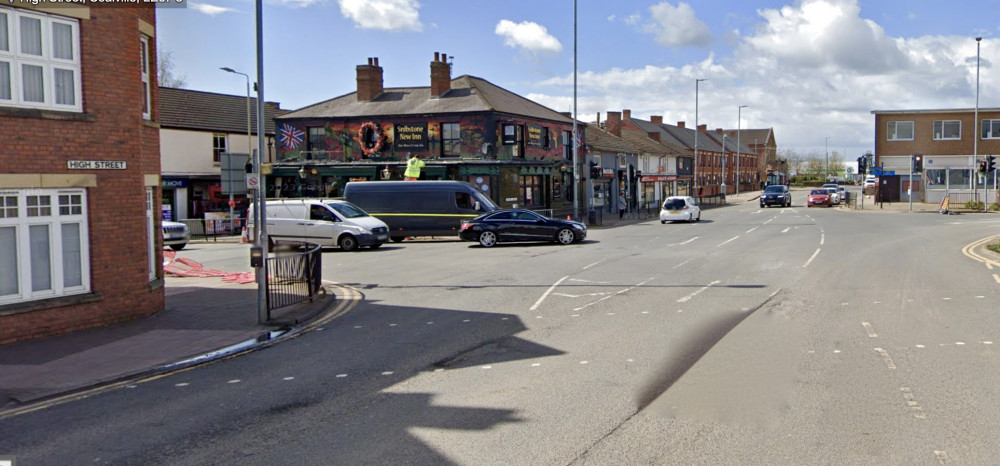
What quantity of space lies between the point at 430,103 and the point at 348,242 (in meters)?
17.3

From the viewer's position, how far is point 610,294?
47.9ft

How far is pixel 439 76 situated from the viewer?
43062 mm

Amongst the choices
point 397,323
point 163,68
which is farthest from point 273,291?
point 163,68

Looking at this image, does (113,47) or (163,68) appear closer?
(113,47)

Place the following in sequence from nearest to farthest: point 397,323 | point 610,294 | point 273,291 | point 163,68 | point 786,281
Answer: point 397,323 → point 273,291 → point 610,294 → point 786,281 → point 163,68

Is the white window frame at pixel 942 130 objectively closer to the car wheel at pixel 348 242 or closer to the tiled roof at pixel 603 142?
the tiled roof at pixel 603 142

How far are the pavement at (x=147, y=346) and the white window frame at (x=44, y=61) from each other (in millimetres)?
3454

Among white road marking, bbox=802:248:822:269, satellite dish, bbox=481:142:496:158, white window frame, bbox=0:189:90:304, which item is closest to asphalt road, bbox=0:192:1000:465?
white road marking, bbox=802:248:822:269

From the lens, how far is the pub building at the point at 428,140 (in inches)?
1601

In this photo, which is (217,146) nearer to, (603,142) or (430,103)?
(430,103)

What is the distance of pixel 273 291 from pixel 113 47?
15.4 ft

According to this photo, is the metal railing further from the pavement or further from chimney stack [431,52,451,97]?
chimney stack [431,52,451,97]

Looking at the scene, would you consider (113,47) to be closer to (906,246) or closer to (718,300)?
(718,300)

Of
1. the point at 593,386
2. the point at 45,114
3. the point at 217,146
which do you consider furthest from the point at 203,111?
the point at 593,386
